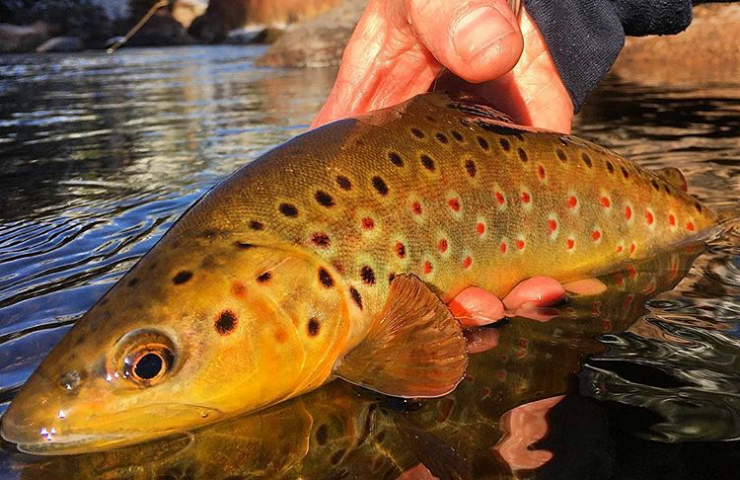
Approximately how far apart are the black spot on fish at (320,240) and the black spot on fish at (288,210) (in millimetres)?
93

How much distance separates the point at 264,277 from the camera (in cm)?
207

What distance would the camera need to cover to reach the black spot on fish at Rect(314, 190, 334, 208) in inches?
91.2

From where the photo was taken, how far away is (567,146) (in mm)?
3047

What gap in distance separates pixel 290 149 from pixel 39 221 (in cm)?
266

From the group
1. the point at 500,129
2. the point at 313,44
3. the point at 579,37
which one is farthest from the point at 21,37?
the point at 500,129

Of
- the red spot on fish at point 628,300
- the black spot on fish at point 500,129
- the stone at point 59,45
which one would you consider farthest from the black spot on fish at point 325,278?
the stone at point 59,45

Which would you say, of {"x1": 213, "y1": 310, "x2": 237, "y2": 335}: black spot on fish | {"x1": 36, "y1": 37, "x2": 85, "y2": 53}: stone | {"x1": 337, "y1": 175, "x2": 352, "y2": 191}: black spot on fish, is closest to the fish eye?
{"x1": 213, "y1": 310, "x2": 237, "y2": 335}: black spot on fish

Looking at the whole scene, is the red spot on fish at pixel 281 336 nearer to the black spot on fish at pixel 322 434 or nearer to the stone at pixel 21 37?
the black spot on fish at pixel 322 434

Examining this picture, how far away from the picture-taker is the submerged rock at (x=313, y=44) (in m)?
23.3

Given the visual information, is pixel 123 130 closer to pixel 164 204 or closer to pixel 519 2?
pixel 164 204

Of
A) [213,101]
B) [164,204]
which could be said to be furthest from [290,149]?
[213,101]

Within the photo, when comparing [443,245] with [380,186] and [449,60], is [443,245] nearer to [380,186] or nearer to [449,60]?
[380,186]

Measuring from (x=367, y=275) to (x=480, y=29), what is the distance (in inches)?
40.9

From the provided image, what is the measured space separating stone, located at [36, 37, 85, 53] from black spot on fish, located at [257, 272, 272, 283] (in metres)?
48.9
